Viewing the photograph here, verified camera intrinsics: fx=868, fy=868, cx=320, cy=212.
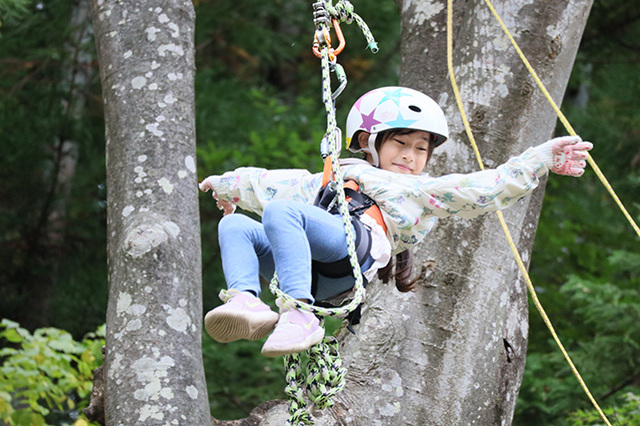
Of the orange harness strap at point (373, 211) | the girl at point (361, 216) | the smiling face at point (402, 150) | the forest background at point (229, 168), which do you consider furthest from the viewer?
the forest background at point (229, 168)

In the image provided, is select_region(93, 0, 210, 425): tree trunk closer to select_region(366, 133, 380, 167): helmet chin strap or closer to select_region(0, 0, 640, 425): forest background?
select_region(366, 133, 380, 167): helmet chin strap

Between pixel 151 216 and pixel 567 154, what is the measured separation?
1.58 m

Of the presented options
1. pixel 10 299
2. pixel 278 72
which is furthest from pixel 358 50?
pixel 10 299

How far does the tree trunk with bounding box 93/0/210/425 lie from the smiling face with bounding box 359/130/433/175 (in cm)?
89

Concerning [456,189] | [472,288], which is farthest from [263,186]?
[472,288]

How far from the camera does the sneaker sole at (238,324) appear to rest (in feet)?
8.36

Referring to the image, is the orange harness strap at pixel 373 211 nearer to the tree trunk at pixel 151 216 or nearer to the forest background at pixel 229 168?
the tree trunk at pixel 151 216

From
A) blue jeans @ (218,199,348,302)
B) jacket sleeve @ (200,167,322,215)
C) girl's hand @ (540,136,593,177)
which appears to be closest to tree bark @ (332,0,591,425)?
jacket sleeve @ (200,167,322,215)

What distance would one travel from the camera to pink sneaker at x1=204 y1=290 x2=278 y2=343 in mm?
2547

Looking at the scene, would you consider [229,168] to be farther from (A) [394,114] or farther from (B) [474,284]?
(A) [394,114]

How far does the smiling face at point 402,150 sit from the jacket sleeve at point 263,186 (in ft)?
0.80

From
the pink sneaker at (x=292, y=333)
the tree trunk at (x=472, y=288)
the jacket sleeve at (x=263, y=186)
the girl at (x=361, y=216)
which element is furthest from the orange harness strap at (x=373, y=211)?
the tree trunk at (x=472, y=288)

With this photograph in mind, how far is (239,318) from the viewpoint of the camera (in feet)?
8.34

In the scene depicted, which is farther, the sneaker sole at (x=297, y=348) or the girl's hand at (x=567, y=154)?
the girl's hand at (x=567, y=154)
